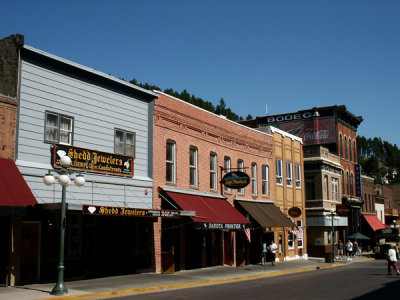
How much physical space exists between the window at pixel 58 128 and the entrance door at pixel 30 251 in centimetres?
334

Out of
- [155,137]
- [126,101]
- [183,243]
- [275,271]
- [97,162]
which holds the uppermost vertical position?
[126,101]

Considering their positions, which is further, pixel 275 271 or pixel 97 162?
pixel 275 271

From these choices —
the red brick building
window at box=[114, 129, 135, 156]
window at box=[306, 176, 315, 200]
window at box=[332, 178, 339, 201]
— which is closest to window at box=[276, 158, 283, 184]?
the red brick building

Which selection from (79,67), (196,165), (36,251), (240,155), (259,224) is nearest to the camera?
(36,251)

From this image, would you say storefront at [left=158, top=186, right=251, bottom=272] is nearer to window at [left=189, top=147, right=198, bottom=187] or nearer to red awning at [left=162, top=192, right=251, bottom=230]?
red awning at [left=162, top=192, right=251, bottom=230]

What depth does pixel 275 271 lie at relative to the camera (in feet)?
90.2

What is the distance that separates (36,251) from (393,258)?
17.2 metres

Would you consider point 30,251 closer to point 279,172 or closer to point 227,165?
point 227,165

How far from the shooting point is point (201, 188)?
2739cm

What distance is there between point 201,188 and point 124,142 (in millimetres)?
6661

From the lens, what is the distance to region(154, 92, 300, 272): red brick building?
24.1m

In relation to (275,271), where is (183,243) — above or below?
above

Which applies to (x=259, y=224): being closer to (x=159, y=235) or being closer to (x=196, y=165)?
(x=196, y=165)

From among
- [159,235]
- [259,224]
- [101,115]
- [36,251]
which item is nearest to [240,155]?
[259,224]
